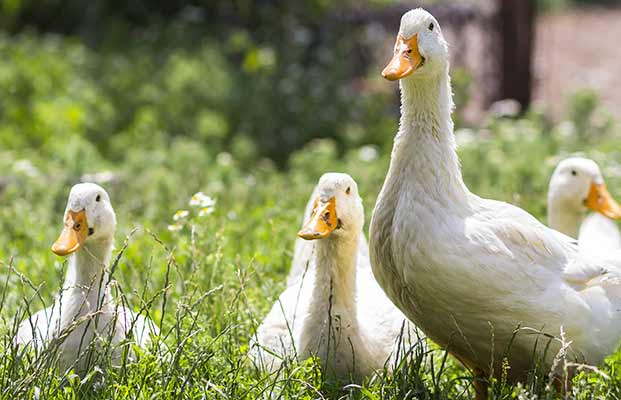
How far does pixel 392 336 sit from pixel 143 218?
2.39 metres

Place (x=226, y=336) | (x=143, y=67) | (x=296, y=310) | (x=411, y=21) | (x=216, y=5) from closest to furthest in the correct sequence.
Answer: (x=411, y=21) → (x=226, y=336) → (x=296, y=310) → (x=143, y=67) → (x=216, y=5)

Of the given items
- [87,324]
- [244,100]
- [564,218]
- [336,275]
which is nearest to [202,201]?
[336,275]

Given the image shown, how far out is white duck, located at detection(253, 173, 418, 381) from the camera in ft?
12.8

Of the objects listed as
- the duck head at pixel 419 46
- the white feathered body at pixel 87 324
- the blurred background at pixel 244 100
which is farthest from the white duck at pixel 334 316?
the blurred background at pixel 244 100

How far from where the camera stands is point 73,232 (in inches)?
152

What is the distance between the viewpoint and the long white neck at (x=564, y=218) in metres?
5.17

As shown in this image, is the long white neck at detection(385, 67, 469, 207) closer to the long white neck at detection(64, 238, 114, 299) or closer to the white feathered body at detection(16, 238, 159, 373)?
the white feathered body at detection(16, 238, 159, 373)

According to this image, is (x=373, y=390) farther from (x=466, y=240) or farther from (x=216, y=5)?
(x=216, y=5)

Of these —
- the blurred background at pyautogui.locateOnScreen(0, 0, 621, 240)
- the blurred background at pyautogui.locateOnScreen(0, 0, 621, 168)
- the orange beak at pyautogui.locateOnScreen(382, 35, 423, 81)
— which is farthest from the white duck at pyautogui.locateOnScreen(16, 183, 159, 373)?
the blurred background at pyautogui.locateOnScreen(0, 0, 621, 168)

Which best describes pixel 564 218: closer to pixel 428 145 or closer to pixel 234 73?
pixel 428 145

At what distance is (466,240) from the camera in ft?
11.5

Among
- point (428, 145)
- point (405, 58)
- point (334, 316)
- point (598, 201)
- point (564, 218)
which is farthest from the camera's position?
point (564, 218)

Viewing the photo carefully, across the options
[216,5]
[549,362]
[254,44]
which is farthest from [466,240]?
[216,5]

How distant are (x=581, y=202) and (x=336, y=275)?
1658mm
